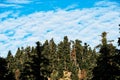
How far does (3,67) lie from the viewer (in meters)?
34.2

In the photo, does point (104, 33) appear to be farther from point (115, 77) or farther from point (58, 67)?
point (58, 67)

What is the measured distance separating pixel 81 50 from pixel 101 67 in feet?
399

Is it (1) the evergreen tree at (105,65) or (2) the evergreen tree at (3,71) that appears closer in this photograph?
(2) the evergreen tree at (3,71)

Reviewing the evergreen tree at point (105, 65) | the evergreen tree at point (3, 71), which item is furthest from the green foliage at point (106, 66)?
the evergreen tree at point (3, 71)

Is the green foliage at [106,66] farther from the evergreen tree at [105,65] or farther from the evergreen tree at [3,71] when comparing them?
the evergreen tree at [3,71]

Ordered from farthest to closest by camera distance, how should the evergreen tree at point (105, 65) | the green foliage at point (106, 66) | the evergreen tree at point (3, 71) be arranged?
the evergreen tree at point (105, 65)
the green foliage at point (106, 66)
the evergreen tree at point (3, 71)

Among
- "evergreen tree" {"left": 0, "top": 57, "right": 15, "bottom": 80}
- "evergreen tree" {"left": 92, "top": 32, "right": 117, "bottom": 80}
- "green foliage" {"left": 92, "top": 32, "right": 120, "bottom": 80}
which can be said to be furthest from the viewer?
"evergreen tree" {"left": 92, "top": 32, "right": 117, "bottom": 80}

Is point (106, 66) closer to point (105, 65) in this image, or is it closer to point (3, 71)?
point (105, 65)

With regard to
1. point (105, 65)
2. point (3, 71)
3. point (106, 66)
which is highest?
point (105, 65)

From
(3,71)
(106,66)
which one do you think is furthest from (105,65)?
(3,71)

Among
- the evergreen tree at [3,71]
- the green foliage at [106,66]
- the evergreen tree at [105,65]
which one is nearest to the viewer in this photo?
the evergreen tree at [3,71]

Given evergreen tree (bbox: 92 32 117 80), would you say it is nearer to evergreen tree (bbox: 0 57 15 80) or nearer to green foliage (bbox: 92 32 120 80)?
green foliage (bbox: 92 32 120 80)

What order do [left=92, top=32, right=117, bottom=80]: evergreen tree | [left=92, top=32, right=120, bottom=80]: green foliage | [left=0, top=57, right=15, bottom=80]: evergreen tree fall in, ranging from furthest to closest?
[left=92, top=32, right=117, bottom=80]: evergreen tree, [left=92, top=32, right=120, bottom=80]: green foliage, [left=0, top=57, right=15, bottom=80]: evergreen tree

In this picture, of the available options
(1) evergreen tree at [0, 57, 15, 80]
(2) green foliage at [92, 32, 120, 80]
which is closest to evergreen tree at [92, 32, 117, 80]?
(2) green foliage at [92, 32, 120, 80]
